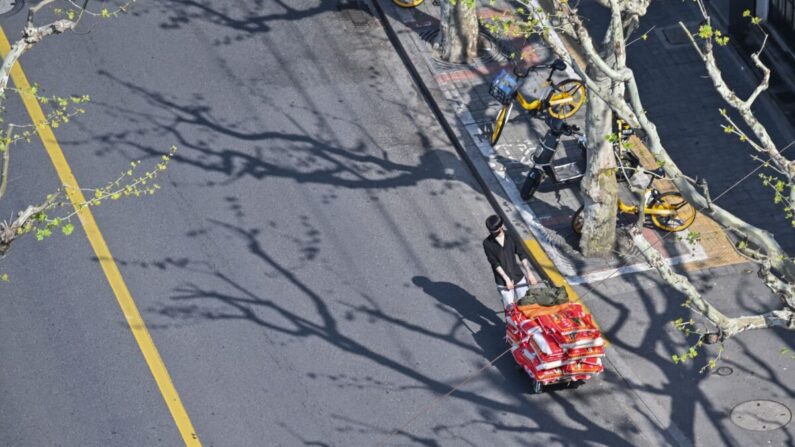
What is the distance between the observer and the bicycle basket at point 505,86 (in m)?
18.5

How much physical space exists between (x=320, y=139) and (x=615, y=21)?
6.70 metres

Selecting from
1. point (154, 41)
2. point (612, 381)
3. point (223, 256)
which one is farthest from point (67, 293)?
point (612, 381)

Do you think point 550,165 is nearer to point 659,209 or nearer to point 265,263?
point 659,209

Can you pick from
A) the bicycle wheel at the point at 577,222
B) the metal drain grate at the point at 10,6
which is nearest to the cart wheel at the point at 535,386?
the bicycle wheel at the point at 577,222

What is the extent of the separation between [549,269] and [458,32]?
5.00 meters

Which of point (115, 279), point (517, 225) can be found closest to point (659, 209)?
point (517, 225)

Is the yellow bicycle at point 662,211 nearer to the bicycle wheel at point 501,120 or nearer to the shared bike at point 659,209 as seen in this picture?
the shared bike at point 659,209

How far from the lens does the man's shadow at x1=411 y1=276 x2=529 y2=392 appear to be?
52.0 ft

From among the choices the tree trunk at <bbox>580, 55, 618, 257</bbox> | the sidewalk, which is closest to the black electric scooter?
the sidewalk

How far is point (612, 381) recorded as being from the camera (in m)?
15.8

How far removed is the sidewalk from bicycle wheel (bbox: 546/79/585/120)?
12.4 inches

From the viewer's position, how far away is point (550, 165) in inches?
708

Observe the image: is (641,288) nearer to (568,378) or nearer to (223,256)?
(568,378)

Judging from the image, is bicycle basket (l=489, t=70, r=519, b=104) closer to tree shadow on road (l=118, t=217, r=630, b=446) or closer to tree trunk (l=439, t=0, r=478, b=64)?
tree trunk (l=439, t=0, r=478, b=64)
